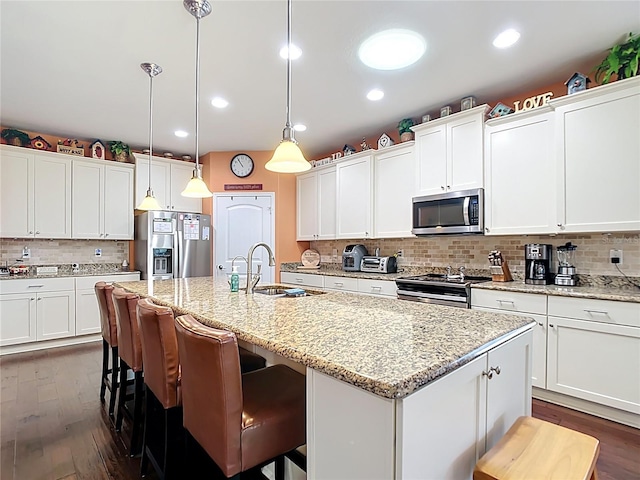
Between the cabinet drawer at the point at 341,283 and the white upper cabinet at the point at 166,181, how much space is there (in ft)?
7.98

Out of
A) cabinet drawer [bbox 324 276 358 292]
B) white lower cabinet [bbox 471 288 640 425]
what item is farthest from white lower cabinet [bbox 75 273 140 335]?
white lower cabinet [bbox 471 288 640 425]

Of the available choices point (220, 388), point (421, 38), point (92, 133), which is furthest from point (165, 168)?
point (220, 388)

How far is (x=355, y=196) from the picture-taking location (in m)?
4.34

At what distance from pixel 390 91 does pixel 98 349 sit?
4.37 m

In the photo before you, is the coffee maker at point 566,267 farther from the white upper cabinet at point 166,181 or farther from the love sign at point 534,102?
the white upper cabinet at point 166,181

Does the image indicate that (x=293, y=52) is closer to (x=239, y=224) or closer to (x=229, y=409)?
(x=229, y=409)

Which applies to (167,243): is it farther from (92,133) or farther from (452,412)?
(452,412)

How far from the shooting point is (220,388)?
3.53ft

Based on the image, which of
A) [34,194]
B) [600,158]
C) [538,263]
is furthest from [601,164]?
[34,194]

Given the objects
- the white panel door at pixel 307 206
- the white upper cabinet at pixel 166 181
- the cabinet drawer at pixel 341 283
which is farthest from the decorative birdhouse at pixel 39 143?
the cabinet drawer at pixel 341 283

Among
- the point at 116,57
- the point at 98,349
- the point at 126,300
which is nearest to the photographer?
the point at 126,300

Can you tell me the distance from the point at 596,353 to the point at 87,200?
219 inches

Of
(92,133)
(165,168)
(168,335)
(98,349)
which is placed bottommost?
(98,349)

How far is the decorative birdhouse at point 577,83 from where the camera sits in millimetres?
2574
